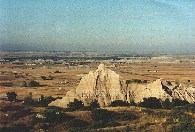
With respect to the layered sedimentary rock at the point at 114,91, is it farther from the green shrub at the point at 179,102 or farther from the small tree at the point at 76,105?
the small tree at the point at 76,105

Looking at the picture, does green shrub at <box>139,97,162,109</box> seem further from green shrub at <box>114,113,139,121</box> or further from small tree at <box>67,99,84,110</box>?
green shrub at <box>114,113,139,121</box>

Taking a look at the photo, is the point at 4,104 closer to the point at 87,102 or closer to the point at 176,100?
the point at 87,102

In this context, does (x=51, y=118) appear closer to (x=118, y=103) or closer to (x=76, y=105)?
(x=76, y=105)

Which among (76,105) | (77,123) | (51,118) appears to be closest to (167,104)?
(76,105)

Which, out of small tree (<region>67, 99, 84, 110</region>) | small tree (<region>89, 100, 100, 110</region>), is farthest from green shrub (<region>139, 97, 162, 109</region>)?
small tree (<region>67, 99, 84, 110</region>)

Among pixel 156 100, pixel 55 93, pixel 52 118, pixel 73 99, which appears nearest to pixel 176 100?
pixel 156 100

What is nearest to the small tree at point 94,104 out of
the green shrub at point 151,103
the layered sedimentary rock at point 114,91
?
the layered sedimentary rock at point 114,91
